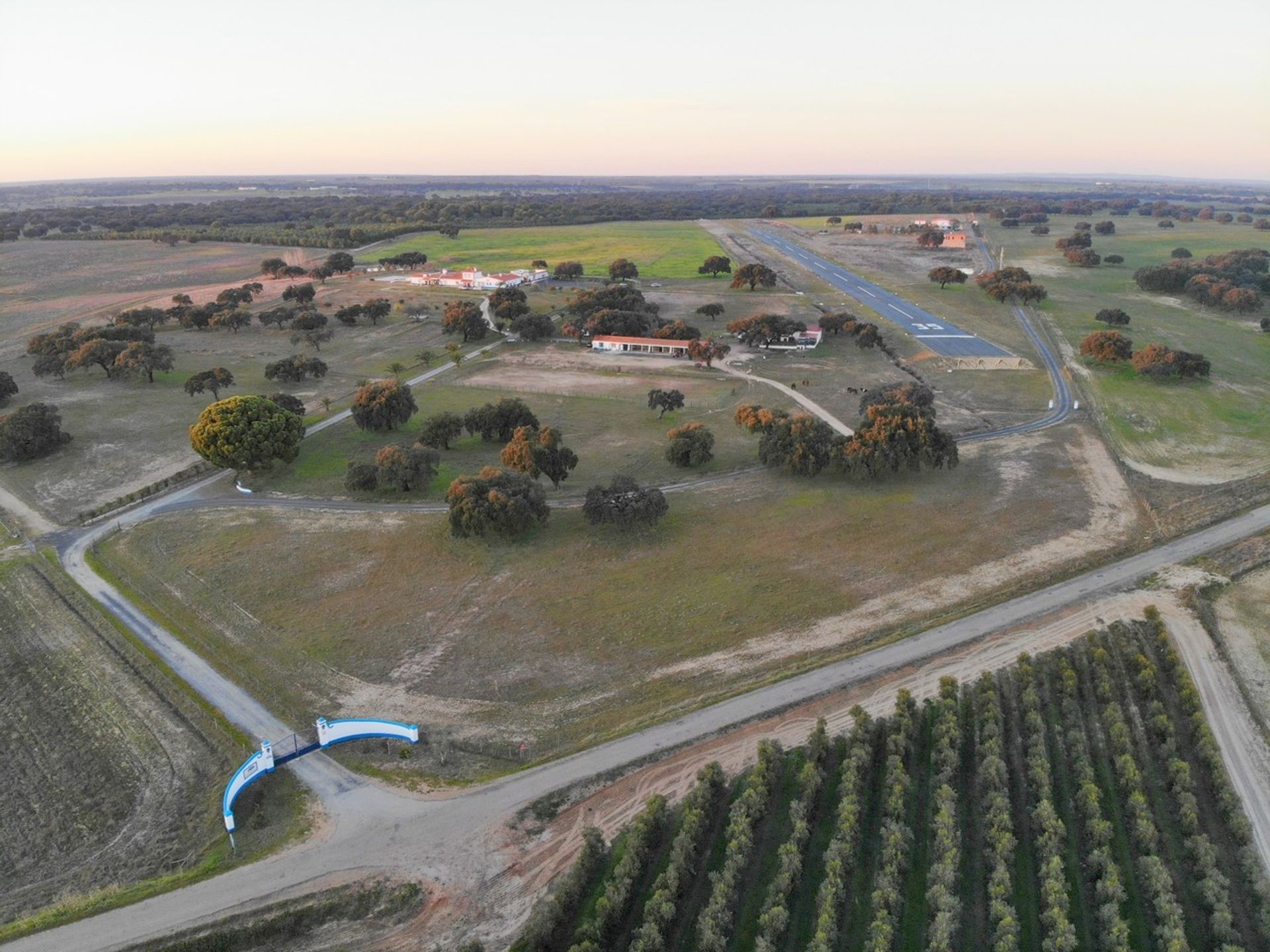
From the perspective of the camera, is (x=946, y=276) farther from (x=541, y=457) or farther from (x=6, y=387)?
(x=6, y=387)


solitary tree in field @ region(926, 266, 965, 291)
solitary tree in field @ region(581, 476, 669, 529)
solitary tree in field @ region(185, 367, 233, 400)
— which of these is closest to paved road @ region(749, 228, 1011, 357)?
solitary tree in field @ region(926, 266, 965, 291)

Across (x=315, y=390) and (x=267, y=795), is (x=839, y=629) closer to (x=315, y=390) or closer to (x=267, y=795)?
(x=267, y=795)

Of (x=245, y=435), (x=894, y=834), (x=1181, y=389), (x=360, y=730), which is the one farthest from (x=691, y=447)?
(x=1181, y=389)

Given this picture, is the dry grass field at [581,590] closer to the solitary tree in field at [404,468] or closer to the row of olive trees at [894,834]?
the solitary tree in field at [404,468]

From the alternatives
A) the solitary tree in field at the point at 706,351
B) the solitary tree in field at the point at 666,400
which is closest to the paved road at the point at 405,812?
the solitary tree in field at the point at 666,400

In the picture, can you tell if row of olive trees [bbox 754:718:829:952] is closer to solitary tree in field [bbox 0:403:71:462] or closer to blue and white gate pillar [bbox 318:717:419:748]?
blue and white gate pillar [bbox 318:717:419:748]

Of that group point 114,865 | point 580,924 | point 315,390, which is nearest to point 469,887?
point 580,924
